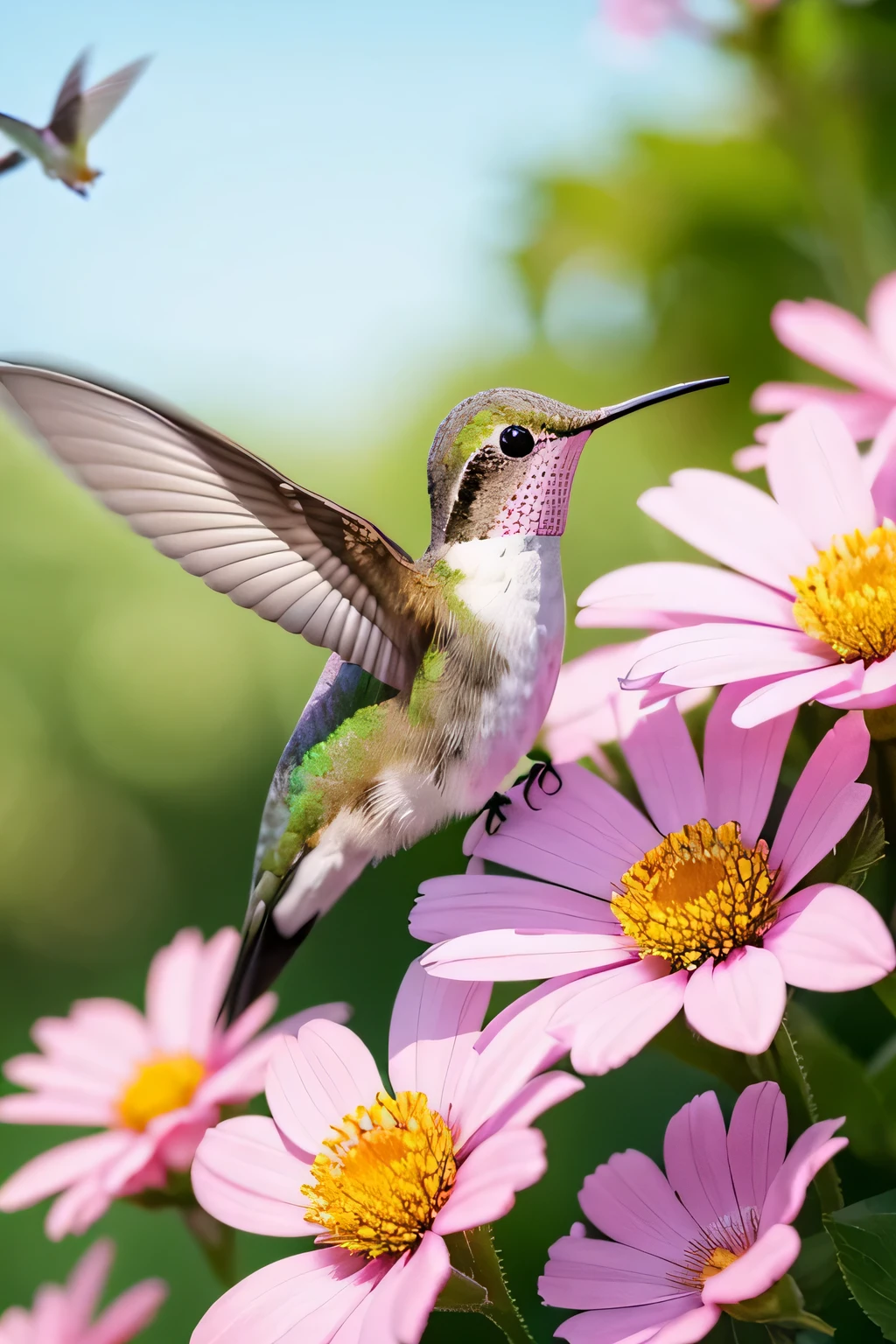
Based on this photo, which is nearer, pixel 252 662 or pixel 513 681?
pixel 513 681

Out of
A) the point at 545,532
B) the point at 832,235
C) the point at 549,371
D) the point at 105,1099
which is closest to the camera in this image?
the point at 545,532

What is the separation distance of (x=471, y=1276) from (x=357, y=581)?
234mm

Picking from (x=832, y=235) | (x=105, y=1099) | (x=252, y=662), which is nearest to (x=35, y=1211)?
(x=105, y=1099)

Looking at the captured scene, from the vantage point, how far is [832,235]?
3.21 feet

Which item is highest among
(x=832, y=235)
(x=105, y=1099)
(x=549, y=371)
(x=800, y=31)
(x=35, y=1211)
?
(x=800, y=31)

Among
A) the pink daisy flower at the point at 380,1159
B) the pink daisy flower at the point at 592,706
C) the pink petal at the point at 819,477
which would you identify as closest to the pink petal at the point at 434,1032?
the pink daisy flower at the point at 380,1159

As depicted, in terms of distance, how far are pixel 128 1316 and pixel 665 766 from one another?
0.38 m

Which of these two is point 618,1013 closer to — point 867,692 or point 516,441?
point 867,692

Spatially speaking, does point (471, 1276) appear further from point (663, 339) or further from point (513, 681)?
point (663, 339)

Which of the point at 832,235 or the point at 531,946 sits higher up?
the point at 832,235

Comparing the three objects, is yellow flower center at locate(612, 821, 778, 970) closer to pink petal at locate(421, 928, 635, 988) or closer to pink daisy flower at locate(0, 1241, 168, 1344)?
pink petal at locate(421, 928, 635, 988)

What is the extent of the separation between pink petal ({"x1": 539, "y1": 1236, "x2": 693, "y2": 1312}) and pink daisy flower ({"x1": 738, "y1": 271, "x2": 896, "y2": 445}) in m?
0.32

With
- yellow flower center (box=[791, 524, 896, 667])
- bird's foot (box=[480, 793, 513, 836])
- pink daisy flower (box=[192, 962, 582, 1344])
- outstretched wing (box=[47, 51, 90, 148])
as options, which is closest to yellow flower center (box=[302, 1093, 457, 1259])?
pink daisy flower (box=[192, 962, 582, 1344])

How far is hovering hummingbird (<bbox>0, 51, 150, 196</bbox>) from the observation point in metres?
0.51
